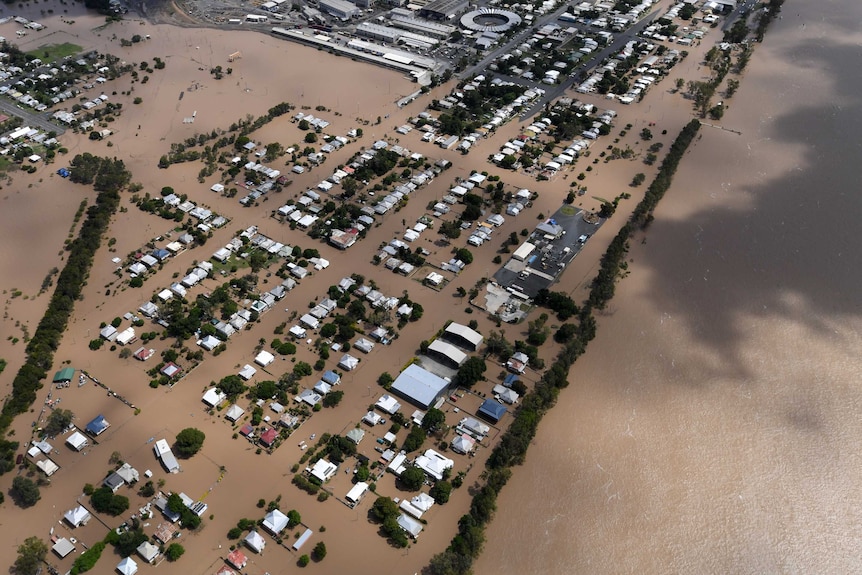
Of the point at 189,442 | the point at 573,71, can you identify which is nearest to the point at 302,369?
the point at 189,442

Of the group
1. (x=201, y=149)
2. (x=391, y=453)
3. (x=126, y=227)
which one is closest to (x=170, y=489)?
(x=391, y=453)

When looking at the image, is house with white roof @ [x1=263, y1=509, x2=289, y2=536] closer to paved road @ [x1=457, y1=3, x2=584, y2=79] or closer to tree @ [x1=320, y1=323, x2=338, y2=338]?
tree @ [x1=320, y1=323, x2=338, y2=338]

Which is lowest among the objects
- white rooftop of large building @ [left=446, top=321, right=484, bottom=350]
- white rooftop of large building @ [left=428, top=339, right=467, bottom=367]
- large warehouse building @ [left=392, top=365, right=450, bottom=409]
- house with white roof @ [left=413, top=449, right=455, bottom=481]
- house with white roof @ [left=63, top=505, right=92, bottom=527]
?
house with white roof @ [left=63, top=505, right=92, bottom=527]

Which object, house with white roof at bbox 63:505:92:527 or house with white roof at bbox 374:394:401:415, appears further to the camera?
house with white roof at bbox 374:394:401:415

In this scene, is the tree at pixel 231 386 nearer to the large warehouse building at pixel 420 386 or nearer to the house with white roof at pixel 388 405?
the house with white roof at pixel 388 405

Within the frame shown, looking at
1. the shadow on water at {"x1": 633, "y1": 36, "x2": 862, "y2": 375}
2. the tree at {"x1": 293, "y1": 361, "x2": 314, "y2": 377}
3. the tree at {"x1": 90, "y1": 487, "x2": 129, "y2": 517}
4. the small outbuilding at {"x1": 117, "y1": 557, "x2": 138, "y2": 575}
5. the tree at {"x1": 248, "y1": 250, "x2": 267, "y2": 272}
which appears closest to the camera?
the small outbuilding at {"x1": 117, "y1": 557, "x2": 138, "y2": 575}

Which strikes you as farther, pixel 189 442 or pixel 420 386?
pixel 420 386

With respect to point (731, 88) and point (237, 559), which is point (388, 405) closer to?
point (237, 559)

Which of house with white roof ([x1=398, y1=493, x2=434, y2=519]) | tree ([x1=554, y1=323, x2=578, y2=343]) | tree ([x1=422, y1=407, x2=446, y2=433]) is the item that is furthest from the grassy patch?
house with white roof ([x1=398, y1=493, x2=434, y2=519])

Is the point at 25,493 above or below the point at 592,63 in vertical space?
below
